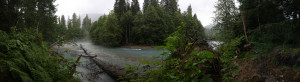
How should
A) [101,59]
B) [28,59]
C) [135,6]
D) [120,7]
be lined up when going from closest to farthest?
[28,59], [101,59], [120,7], [135,6]

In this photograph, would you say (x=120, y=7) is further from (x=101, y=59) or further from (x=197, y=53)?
(x=197, y=53)

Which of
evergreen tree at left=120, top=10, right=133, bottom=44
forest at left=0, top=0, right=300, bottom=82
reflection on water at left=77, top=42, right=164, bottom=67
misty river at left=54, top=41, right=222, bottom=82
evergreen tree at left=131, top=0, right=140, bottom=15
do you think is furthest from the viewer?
evergreen tree at left=131, top=0, right=140, bottom=15

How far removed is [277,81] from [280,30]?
7.19 feet

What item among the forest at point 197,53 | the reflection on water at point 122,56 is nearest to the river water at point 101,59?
the reflection on water at point 122,56

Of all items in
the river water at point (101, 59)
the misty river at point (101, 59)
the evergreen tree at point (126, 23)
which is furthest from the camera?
the evergreen tree at point (126, 23)

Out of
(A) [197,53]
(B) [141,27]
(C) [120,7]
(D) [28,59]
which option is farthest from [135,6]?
(A) [197,53]

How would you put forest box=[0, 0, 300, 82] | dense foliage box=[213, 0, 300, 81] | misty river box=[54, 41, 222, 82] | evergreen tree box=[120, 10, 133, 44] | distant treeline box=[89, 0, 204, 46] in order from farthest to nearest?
evergreen tree box=[120, 10, 133, 44] → distant treeline box=[89, 0, 204, 46] → misty river box=[54, 41, 222, 82] → dense foliage box=[213, 0, 300, 81] → forest box=[0, 0, 300, 82]

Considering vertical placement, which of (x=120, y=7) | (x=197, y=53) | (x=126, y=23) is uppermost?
(x=120, y=7)

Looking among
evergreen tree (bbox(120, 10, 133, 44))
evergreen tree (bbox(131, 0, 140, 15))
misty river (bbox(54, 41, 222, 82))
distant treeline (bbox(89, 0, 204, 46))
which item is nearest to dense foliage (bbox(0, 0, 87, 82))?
misty river (bbox(54, 41, 222, 82))

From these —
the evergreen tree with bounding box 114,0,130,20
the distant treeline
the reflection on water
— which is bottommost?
the reflection on water

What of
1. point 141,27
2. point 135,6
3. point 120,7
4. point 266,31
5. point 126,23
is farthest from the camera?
point 135,6

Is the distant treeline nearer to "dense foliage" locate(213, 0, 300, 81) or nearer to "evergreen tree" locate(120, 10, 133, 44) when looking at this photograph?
"evergreen tree" locate(120, 10, 133, 44)

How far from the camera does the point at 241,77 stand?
4.24 meters

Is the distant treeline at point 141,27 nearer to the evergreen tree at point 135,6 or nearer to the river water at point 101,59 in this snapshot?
the evergreen tree at point 135,6
